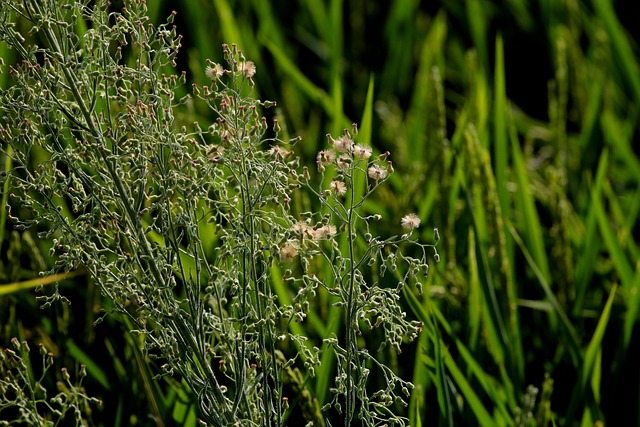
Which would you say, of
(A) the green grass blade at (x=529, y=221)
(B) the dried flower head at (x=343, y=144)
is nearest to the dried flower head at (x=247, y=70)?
(B) the dried flower head at (x=343, y=144)

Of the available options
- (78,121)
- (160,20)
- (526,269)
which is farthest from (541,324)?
(160,20)

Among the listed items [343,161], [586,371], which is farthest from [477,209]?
[343,161]

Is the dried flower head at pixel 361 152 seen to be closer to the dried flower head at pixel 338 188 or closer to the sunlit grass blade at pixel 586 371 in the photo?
the dried flower head at pixel 338 188

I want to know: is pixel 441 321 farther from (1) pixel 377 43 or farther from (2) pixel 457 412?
(1) pixel 377 43

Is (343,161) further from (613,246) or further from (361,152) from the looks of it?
(613,246)

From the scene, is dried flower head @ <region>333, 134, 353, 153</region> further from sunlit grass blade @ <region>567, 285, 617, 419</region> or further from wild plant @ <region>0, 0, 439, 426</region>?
sunlit grass blade @ <region>567, 285, 617, 419</region>

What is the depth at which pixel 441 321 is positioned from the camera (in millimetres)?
1521

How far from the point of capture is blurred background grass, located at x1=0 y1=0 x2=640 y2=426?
5.06 feet

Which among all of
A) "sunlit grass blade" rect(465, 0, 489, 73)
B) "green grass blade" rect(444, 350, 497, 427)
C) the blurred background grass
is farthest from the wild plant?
"sunlit grass blade" rect(465, 0, 489, 73)

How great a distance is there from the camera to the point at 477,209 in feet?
6.24

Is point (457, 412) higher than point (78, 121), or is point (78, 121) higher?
point (78, 121)

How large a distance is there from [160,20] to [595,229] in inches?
65.3

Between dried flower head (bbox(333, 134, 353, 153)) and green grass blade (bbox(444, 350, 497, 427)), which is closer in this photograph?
dried flower head (bbox(333, 134, 353, 153))

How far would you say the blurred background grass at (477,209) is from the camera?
5.06 feet
